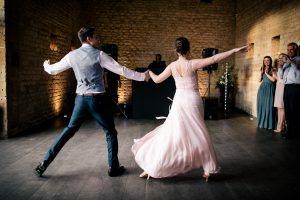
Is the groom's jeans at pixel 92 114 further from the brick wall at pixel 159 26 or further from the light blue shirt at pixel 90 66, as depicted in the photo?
the brick wall at pixel 159 26

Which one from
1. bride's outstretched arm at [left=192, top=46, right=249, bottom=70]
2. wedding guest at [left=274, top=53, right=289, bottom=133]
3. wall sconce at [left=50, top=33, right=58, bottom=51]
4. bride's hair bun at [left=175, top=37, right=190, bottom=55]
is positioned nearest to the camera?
bride's outstretched arm at [left=192, top=46, right=249, bottom=70]

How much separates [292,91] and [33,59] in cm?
526

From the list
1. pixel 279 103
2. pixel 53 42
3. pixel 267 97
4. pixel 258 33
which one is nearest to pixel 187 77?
pixel 279 103

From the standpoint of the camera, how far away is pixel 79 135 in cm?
608

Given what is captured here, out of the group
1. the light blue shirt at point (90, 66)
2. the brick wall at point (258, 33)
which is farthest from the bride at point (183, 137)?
the brick wall at point (258, 33)

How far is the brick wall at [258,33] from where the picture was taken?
22.2ft

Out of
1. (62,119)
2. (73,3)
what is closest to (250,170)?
(62,119)

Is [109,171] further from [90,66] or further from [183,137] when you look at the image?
[90,66]

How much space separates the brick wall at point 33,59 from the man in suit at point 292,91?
16.5 ft

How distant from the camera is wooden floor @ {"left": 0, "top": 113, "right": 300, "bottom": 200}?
10.3ft

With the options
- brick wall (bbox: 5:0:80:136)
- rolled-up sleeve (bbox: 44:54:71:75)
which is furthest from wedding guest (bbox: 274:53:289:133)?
brick wall (bbox: 5:0:80:136)

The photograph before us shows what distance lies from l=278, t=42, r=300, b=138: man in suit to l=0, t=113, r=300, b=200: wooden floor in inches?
14.5

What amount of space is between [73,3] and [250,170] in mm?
7899

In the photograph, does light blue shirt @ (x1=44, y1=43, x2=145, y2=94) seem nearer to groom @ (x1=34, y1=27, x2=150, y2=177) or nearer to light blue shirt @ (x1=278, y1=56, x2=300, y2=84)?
groom @ (x1=34, y1=27, x2=150, y2=177)
